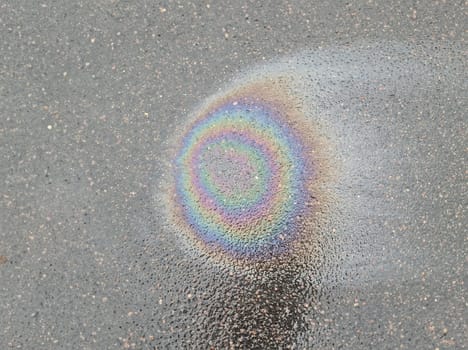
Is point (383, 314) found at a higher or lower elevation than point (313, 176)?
lower

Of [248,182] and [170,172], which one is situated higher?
[170,172]

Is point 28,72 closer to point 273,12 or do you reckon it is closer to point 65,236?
point 65,236

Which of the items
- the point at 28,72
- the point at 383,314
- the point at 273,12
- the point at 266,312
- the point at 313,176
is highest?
the point at 28,72

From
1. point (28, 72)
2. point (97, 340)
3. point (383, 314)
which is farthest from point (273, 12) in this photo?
point (97, 340)
